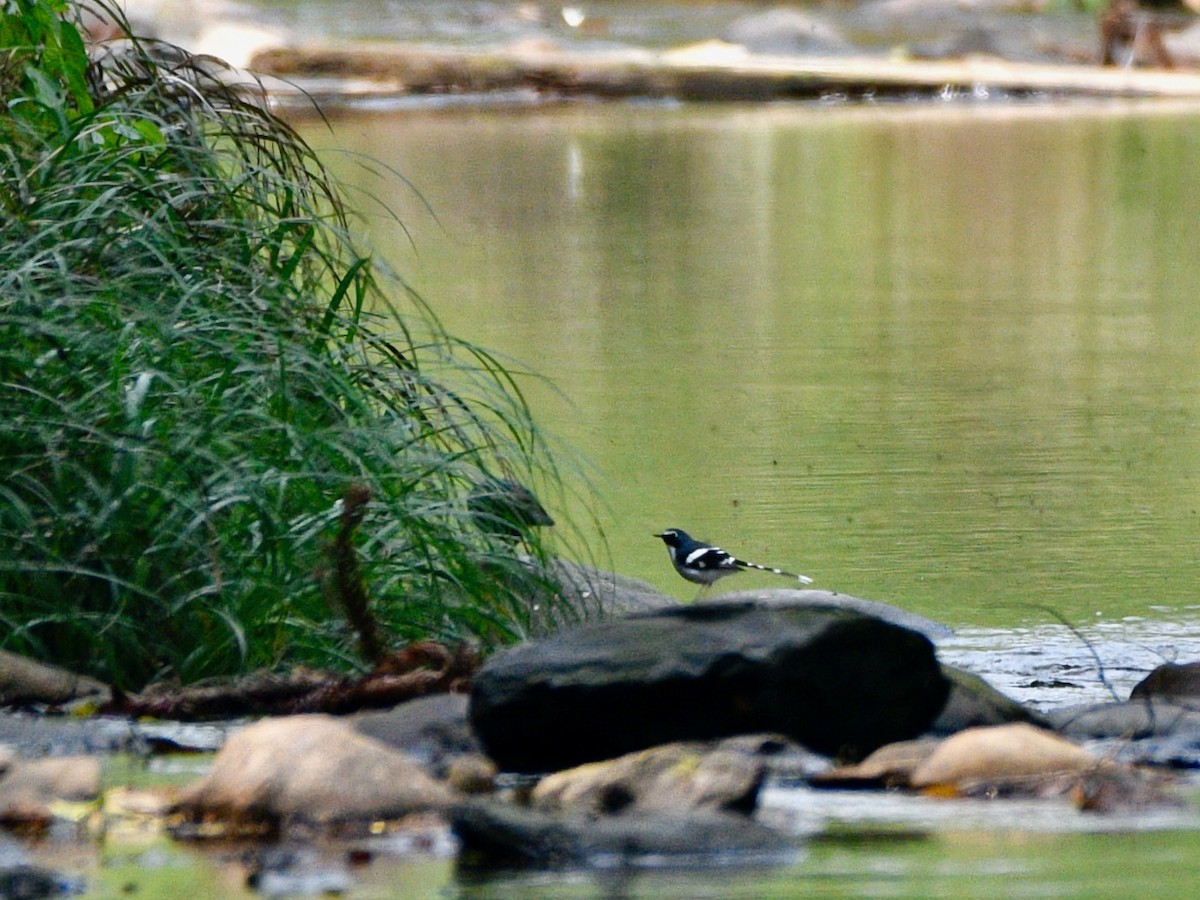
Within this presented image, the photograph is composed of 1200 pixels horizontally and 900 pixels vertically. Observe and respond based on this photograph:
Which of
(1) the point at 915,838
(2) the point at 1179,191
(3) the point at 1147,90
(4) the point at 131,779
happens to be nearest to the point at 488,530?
(4) the point at 131,779

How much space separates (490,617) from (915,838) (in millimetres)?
1730

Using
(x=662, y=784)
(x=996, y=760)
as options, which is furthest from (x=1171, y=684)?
(x=662, y=784)

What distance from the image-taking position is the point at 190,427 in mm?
5848

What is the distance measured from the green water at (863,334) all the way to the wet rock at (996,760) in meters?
1.80

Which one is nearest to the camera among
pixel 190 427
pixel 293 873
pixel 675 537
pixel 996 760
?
pixel 293 873

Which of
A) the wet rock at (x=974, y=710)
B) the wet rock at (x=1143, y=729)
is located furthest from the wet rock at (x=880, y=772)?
the wet rock at (x=1143, y=729)

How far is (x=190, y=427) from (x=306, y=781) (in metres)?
1.57

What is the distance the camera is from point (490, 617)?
5.91m

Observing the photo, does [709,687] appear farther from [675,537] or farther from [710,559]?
[675,537]

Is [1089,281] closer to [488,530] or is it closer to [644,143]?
[488,530]

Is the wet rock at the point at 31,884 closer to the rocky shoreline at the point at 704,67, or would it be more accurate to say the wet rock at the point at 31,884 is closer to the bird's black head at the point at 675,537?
the bird's black head at the point at 675,537

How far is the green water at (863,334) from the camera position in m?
7.55

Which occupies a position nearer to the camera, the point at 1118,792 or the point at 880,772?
the point at 1118,792

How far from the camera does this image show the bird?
6.79 metres
